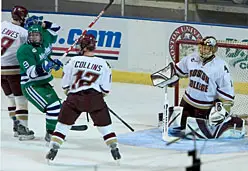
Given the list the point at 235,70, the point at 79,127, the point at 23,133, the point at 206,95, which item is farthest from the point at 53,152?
the point at 235,70

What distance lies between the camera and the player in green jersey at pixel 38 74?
24.6 ft

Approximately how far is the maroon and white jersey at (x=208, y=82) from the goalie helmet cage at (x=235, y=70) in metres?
0.80

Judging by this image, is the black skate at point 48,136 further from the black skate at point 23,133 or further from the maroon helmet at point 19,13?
the maroon helmet at point 19,13

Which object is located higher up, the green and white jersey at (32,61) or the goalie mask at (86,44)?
the goalie mask at (86,44)

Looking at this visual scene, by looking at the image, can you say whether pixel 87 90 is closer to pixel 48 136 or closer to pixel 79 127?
pixel 48 136

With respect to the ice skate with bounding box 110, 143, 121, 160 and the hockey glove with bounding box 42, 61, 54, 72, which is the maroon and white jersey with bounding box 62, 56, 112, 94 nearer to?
the ice skate with bounding box 110, 143, 121, 160

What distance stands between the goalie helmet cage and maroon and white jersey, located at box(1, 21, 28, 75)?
1.55 metres

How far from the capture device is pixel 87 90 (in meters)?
6.81

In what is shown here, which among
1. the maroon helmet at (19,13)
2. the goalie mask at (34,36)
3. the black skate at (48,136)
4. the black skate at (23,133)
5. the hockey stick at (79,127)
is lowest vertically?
the hockey stick at (79,127)

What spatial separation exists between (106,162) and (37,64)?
3.36ft

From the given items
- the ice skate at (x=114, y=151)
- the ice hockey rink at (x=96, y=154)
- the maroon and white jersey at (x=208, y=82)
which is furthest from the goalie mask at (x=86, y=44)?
the maroon and white jersey at (x=208, y=82)

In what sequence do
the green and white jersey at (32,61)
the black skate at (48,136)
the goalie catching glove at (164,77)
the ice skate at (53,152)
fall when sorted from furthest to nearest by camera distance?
the goalie catching glove at (164,77)
the black skate at (48,136)
the green and white jersey at (32,61)
the ice skate at (53,152)

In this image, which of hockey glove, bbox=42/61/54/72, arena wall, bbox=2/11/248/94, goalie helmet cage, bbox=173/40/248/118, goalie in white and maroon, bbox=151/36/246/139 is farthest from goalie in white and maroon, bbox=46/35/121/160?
arena wall, bbox=2/11/248/94

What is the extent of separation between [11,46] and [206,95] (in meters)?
1.63
